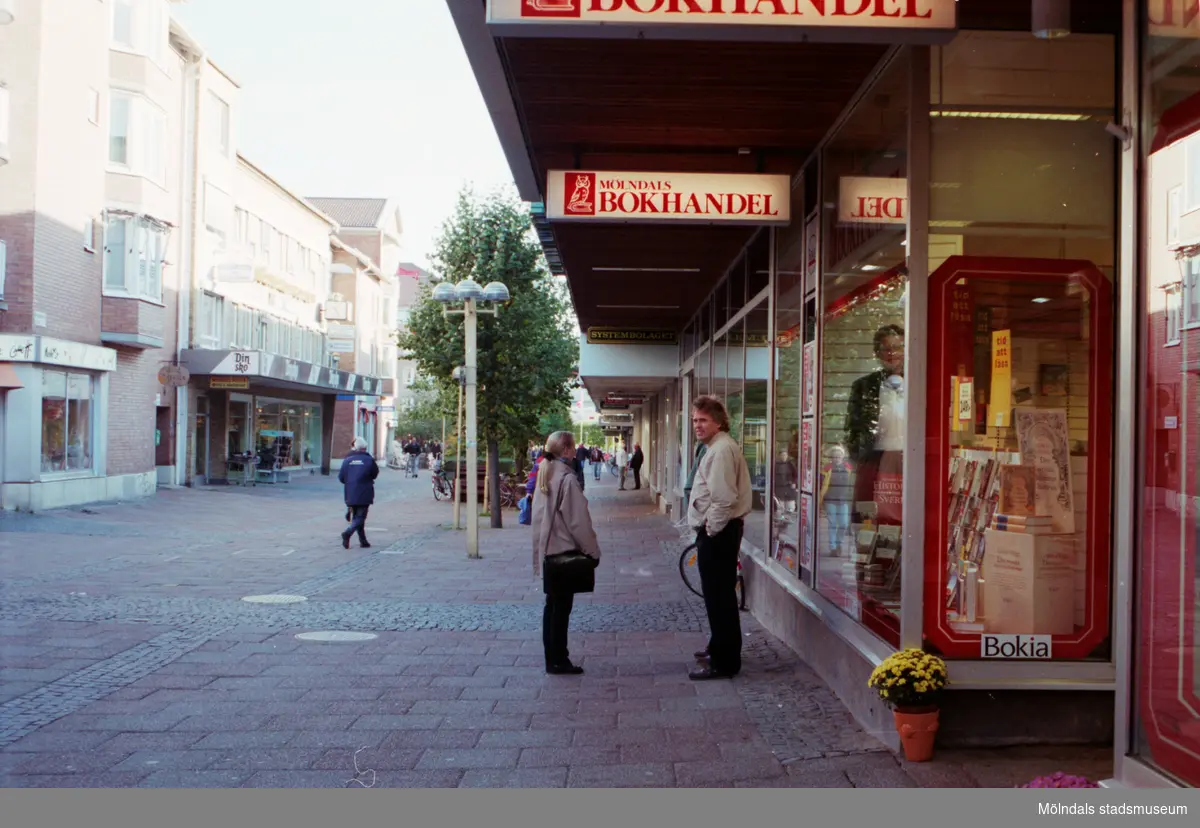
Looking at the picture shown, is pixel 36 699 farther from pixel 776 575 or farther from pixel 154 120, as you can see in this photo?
pixel 154 120

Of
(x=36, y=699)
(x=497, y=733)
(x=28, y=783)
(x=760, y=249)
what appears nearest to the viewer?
(x=28, y=783)

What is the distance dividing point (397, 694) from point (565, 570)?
1.48m

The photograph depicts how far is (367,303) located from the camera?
61688 millimetres

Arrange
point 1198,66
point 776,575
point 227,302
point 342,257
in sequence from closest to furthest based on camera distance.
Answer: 1. point 1198,66
2. point 776,575
3. point 227,302
4. point 342,257

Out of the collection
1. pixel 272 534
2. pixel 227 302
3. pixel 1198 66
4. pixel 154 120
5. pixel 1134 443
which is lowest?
pixel 272 534

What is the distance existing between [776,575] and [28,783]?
5863 millimetres

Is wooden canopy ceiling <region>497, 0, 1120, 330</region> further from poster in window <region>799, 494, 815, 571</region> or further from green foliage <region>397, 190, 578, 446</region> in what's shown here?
green foliage <region>397, 190, 578, 446</region>

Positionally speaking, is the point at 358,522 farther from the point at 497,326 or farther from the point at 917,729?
the point at 917,729

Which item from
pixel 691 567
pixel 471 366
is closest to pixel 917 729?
pixel 691 567

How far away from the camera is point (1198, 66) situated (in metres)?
3.95

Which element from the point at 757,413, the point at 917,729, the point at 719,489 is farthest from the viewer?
the point at 757,413

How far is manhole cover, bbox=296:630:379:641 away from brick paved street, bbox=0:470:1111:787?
0.14 meters

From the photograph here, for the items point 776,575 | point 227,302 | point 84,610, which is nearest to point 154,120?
point 227,302

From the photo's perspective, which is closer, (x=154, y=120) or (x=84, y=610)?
(x=84, y=610)
